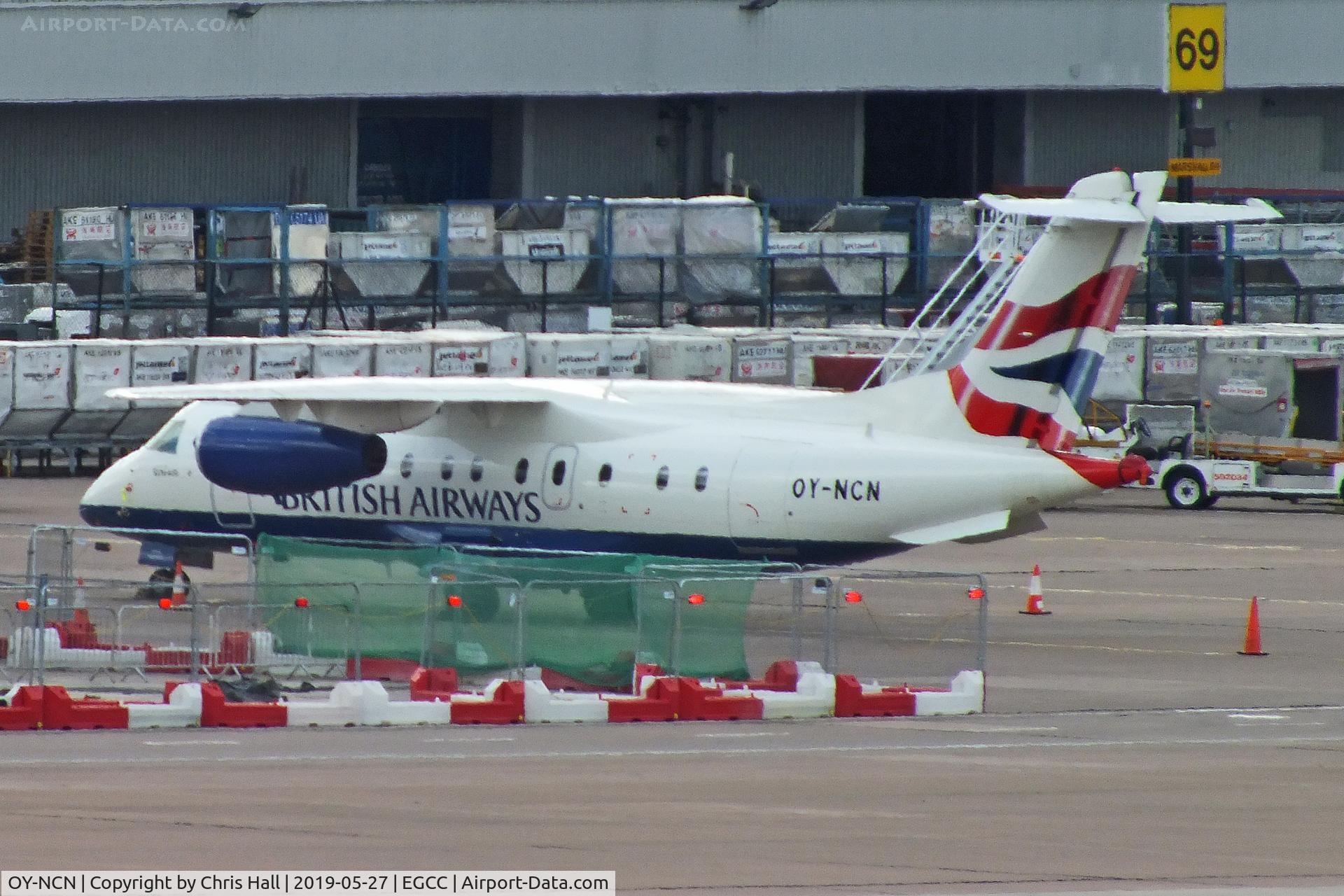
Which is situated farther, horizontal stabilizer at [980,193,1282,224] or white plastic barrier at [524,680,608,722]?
horizontal stabilizer at [980,193,1282,224]

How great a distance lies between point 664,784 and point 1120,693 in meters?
7.30

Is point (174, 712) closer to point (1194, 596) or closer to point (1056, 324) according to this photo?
point (1056, 324)

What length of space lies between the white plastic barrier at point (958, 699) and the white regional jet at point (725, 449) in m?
4.10

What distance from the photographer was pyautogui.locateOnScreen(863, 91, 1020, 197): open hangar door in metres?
70.5

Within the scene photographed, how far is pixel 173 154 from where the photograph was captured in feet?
209

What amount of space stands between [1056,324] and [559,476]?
594 centimetres

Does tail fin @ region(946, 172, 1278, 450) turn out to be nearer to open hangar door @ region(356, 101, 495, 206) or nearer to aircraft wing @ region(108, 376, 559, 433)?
aircraft wing @ region(108, 376, 559, 433)

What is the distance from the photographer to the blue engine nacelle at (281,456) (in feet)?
85.3

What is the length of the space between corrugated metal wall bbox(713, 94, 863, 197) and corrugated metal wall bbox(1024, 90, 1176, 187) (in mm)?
5562

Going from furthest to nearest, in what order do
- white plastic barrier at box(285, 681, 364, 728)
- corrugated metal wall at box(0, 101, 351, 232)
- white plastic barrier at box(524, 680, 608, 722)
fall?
corrugated metal wall at box(0, 101, 351, 232)
white plastic barrier at box(524, 680, 608, 722)
white plastic barrier at box(285, 681, 364, 728)

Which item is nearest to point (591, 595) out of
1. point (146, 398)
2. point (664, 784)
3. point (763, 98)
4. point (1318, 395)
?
point (664, 784)

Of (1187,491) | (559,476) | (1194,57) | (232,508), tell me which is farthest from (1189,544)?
(232,508)

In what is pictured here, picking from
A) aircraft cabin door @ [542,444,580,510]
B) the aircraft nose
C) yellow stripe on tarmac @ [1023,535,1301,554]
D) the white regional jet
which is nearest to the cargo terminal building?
yellow stripe on tarmac @ [1023,535,1301,554]

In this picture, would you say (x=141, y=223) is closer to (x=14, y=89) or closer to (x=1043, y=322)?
(x=14, y=89)
